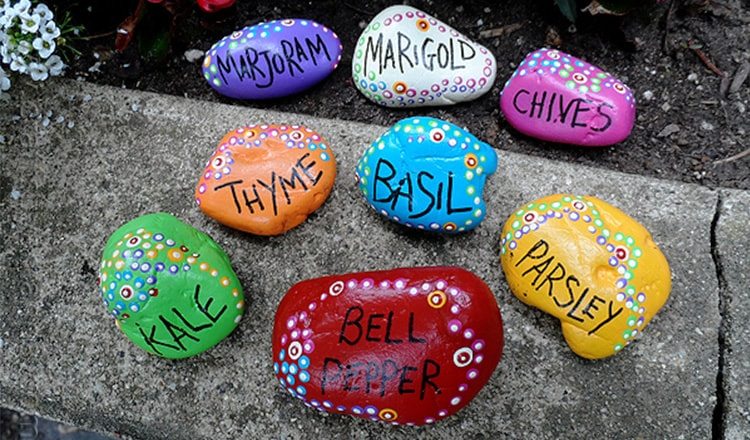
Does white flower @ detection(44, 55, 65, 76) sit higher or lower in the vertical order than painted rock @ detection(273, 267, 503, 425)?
higher

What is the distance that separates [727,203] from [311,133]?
0.73 meters

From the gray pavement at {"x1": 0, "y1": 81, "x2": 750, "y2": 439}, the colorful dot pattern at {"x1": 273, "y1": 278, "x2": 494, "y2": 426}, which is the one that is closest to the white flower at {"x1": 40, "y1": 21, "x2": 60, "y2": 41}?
the gray pavement at {"x1": 0, "y1": 81, "x2": 750, "y2": 439}

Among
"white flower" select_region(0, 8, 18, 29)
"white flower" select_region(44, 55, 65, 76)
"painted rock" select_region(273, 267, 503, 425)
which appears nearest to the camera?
"painted rock" select_region(273, 267, 503, 425)

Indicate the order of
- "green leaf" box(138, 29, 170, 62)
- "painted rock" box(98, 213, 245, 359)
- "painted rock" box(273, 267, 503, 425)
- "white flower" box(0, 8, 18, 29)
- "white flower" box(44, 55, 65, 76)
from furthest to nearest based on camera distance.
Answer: "green leaf" box(138, 29, 170, 62) < "white flower" box(44, 55, 65, 76) < "white flower" box(0, 8, 18, 29) < "painted rock" box(98, 213, 245, 359) < "painted rock" box(273, 267, 503, 425)

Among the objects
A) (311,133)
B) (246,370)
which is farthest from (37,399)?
(311,133)

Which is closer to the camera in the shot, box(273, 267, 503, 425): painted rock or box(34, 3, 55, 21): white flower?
box(273, 267, 503, 425): painted rock

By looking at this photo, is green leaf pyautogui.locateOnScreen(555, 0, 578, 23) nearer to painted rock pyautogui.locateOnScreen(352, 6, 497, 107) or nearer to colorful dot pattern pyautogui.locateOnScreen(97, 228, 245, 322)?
painted rock pyautogui.locateOnScreen(352, 6, 497, 107)

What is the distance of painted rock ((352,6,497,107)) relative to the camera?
130 centimetres

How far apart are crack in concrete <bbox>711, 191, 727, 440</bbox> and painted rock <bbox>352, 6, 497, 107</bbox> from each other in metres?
0.49

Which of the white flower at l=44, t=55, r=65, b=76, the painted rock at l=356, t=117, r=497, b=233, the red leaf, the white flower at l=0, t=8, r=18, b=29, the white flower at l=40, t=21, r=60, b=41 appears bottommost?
the painted rock at l=356, t=117, r=497, b=233

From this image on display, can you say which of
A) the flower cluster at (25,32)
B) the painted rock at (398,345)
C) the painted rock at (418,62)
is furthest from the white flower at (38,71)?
the painted rock at (398,345)

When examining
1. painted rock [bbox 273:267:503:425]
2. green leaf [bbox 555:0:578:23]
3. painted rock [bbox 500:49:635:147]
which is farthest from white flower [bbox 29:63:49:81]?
green leaf [bbox 555:0:578:23]

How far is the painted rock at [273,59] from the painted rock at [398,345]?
21.2 inches

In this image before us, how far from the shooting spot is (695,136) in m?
1.40
